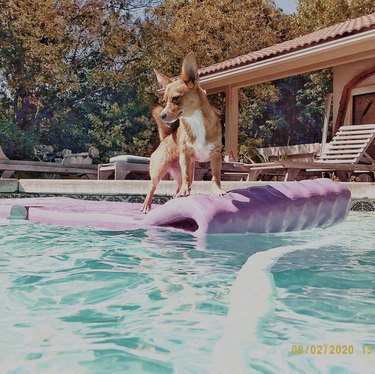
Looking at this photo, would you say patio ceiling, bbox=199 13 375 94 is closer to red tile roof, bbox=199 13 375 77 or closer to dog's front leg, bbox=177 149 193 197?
red tile roof, bbox=199 13 375 77

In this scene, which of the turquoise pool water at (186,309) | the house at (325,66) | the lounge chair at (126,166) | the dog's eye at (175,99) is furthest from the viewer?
the house at (325,66)

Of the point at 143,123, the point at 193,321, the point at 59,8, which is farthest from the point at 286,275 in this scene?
the point at 59,8

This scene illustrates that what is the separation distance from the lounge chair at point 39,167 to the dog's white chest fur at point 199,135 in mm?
7526

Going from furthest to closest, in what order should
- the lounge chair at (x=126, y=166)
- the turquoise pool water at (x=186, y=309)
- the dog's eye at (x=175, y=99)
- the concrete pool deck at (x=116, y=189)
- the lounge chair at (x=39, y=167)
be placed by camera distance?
the lounge chair at (x=39, y=167) < the lounge chair at (x=126, y=166) < the concrete pool deck at (x=116, y=189) < the dog's eye at (x=175, y=99) < the turquoise pool water at (x=186, y=309)

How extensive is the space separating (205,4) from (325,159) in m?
13.3

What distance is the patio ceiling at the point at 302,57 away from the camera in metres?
9.41

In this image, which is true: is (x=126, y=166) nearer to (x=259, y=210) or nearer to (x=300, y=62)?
A: (x=300, y=62)

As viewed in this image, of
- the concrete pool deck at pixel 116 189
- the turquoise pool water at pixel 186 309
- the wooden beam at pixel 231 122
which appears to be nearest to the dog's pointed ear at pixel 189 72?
the turquoise pool water at pixel 186 309

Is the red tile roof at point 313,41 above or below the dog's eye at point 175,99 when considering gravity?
above

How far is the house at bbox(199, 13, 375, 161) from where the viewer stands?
969 cm

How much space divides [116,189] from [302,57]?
5.11 meters

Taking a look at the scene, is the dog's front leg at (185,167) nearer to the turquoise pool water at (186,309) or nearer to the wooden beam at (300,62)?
the turquoise pool water at (186,309)

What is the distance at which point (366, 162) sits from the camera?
36.0 feet

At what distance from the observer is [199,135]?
424cm
